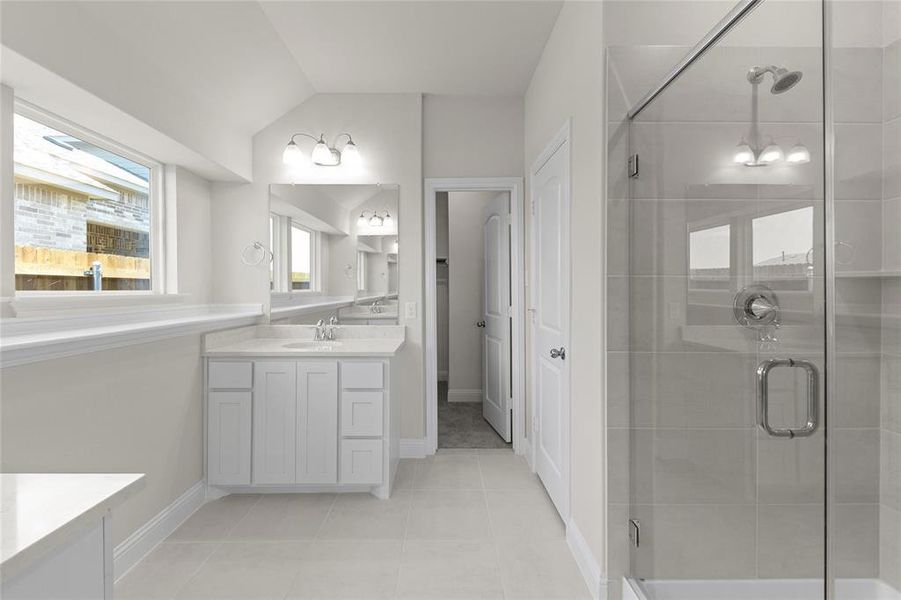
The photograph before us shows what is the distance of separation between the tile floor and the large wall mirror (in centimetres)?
124

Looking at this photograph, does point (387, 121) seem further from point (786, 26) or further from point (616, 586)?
point (616, 586)

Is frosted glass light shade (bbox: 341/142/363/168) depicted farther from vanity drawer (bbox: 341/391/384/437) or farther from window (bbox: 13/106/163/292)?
vanity drawer (bbox: 341/391/384/437)

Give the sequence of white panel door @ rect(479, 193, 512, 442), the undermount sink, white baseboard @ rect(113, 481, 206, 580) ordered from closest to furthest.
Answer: white baseboard @ rect(113, 481, 206, 580)
the undermount sink
white panel door @ rect(479, 193, 512, 442)

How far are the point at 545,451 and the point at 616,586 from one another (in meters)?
0.97

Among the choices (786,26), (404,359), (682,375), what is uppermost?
(786,26)

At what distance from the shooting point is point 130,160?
7.98 ft

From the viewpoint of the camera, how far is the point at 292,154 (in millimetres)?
3094

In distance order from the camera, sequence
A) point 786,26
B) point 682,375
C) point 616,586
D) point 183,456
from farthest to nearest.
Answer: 1. point 183,456
2. point 616,586
3. point 682,375
4. point 786,26

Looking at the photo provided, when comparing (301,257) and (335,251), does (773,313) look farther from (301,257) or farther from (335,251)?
(301,257)

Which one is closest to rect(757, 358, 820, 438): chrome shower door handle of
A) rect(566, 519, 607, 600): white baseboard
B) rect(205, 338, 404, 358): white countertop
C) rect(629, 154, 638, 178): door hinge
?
rect(629, 154, 638, 178): door hinge

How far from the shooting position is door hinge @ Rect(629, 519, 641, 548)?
167cm

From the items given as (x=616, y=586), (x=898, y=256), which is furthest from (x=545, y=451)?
(x=898, y=256)

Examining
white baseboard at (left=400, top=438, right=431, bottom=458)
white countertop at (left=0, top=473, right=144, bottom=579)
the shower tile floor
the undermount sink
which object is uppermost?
white countertop at (left=0, top=473, right=144, bottom=579)

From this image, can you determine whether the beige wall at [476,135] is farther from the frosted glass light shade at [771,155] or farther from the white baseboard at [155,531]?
the white baseboard at [155,531]
